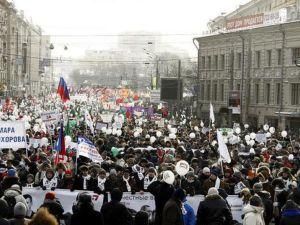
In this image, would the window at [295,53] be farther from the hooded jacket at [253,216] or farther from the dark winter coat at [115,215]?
the dark winter coat at [115,215]

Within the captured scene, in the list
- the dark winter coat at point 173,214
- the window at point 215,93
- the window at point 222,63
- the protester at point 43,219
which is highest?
the window at point 222,63

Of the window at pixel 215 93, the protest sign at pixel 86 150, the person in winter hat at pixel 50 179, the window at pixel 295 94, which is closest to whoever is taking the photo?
the person in winter hat at pixel 50 179

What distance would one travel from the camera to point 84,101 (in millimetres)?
67688

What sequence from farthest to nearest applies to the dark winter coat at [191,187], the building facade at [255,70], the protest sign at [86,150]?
the building facade at [255,70], the protest sign at [86,150], the dark winter coat at [191,187]

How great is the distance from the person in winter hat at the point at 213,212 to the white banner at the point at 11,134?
28.4 ft

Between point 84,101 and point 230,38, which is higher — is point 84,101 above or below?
below

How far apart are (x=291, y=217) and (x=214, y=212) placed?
109 cm

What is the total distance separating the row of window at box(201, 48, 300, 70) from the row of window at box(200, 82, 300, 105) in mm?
1369

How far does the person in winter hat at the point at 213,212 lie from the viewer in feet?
37.4

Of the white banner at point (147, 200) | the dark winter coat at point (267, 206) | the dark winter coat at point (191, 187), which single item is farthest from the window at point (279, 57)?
the dark winter coat at point (267, 206)

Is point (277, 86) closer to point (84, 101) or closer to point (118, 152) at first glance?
point (84, 101)

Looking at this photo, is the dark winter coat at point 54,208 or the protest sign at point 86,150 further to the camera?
the protest sign at point 86,150

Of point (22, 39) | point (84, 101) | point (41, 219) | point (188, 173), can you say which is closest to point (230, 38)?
point (84, 101)

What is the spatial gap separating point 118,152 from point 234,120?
1381 inches
